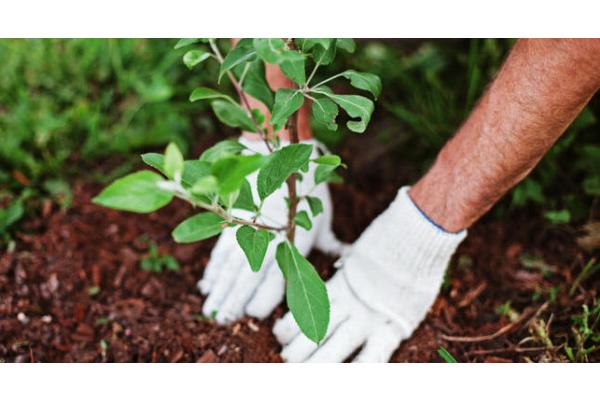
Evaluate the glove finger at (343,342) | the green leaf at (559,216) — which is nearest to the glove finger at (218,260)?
the glove finger at (343,342)

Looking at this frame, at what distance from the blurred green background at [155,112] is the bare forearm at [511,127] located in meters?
0.42

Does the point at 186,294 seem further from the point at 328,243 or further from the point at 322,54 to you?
the point at 322,54

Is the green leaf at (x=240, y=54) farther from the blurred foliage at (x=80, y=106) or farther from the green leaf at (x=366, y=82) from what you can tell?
the blurred foliage at (x=80, y=106)

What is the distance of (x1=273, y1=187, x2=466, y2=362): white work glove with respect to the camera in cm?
144

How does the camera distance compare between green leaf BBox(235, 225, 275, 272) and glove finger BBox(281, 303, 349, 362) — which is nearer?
green leaf BBox(235, 225, 275, 272)

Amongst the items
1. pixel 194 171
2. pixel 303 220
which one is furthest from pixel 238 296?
pixel 194 171

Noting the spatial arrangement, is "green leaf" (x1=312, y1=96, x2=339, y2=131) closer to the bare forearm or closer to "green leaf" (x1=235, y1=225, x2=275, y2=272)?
"green leaf" (x1=235, y1=225, x2=275, y2=272)

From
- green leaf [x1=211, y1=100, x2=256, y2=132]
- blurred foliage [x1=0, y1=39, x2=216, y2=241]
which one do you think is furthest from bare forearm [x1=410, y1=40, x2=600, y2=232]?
blurred foliage [x1=0, y1=39, x2=216, y2=241]

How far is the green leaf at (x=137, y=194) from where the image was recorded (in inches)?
30.4

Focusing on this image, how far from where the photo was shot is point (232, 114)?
4.09ft

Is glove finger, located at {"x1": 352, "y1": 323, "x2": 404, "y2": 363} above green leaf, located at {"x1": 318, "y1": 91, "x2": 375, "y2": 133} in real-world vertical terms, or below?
below

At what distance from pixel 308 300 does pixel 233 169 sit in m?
0.37

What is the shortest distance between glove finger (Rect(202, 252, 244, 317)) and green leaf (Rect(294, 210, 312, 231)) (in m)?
0.42
